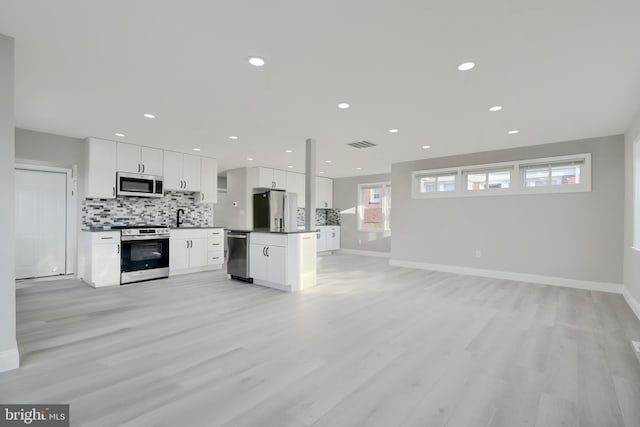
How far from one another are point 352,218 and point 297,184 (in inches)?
86.2

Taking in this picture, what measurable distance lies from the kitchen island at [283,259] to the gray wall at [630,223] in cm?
421

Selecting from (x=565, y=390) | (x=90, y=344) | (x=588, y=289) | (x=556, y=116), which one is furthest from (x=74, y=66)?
Result: (x=588, y=289)

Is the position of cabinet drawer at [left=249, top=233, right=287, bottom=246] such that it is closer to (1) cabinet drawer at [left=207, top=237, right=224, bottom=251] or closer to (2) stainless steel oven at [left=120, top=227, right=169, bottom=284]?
(1) cabinet drawer at [left=207, top=237, right=224, bottom=251]

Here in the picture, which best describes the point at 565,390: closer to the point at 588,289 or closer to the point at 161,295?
the point at 588,289

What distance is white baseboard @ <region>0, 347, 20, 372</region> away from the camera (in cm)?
212

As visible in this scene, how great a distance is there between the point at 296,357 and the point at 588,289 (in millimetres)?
5156

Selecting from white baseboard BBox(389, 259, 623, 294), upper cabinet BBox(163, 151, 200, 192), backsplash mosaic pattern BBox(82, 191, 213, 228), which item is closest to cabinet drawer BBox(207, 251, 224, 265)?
backsplash mosaic pattern BBox(82, 191, 213, 228)

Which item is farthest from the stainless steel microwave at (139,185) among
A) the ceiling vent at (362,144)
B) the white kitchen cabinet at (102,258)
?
the ceiling vent at (362,144)

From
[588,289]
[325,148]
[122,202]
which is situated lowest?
[588,289]

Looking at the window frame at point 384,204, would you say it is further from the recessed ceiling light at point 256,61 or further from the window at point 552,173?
the recessed ceiling light at point 256,61

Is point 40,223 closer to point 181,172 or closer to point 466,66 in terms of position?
point 181,172

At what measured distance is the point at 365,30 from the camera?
208cm

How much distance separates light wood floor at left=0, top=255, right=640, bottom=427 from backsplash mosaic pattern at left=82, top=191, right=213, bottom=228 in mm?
1512

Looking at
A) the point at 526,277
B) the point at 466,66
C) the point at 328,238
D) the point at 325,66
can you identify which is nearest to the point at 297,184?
the point at 328,238
